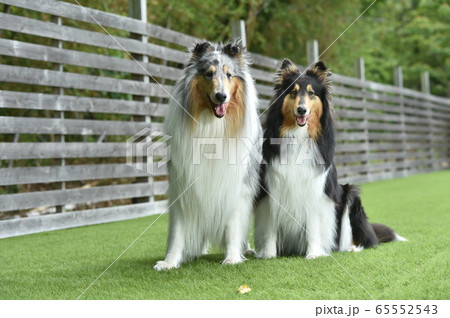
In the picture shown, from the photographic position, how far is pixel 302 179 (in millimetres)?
3488

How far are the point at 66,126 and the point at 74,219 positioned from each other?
975 mm

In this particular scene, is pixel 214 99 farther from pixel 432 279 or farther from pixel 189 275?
pixel 432 279

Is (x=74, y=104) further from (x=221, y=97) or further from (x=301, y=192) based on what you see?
(x=301, y=192)

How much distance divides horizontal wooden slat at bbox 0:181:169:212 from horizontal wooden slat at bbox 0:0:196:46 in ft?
5.87

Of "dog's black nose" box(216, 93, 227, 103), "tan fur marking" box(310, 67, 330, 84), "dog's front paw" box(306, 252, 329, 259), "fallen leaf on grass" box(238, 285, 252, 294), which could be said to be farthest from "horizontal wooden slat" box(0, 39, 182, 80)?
"fallen leaf on grass" box(238, 285, 252, 294)

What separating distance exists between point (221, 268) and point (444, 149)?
45.0 ft

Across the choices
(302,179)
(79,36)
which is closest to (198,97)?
(302,179)

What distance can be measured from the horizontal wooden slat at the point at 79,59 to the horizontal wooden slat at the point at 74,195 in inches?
51.9

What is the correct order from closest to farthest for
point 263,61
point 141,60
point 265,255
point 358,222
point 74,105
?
point 265,255
point 358,222
point 74,105
point 141,60
point 263,61

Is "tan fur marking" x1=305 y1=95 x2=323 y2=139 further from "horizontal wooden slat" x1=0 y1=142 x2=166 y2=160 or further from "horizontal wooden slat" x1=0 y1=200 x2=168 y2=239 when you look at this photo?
"horizontal wooden slat" x1=0 y1=142 x2=166 y2=160

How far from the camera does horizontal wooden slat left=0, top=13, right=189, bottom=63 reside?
15.1 feet

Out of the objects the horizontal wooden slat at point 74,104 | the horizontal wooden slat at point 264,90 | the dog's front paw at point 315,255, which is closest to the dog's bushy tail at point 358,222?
the dog's front paw at point 315,255
